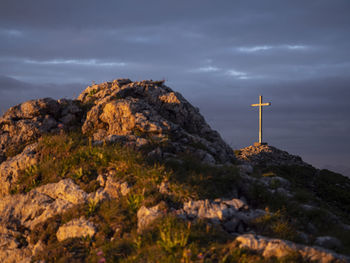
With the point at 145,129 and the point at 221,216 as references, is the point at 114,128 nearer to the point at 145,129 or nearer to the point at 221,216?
the point at 145,129

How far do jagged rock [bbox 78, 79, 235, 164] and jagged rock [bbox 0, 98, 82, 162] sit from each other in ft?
4.57

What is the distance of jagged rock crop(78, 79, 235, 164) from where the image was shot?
46.3 feet

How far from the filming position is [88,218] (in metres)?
9.94

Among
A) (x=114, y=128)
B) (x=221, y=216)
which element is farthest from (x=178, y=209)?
(x=114, y=128)

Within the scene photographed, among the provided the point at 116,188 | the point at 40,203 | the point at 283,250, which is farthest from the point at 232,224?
the point at 40,203

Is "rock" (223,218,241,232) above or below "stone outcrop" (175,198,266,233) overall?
below

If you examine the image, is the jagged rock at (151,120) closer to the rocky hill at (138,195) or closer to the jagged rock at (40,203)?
the rocky hill at (138,195)

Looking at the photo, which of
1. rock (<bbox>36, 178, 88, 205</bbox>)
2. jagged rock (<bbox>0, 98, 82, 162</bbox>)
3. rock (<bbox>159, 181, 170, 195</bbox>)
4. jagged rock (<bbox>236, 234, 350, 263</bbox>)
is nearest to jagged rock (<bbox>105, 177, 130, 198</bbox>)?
rock (<bbox>36, 178, 88, 205</bbox>)

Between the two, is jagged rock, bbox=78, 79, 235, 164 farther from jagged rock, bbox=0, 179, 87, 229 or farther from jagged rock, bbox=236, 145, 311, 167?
jagged rock, bbox=236, 145, 311, 167

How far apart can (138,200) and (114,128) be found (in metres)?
5.90

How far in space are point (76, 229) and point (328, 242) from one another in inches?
289

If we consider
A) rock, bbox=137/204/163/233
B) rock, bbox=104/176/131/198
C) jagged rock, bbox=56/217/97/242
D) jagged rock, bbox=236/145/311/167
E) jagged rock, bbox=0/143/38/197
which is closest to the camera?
rock, bbox=137/204/163/233

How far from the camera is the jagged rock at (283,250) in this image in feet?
24.0

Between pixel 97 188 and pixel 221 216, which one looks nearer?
pixel 221 216
